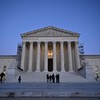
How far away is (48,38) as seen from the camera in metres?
41.1

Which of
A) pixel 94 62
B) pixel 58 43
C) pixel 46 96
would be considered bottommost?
pixel 46 96

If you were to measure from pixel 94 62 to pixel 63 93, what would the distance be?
41817 mm

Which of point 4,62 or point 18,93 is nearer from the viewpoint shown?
point 18,93

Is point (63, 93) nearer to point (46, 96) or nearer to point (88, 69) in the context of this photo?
point (46, 96)

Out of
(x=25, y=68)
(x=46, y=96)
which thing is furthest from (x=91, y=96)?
(x=25, y=68)

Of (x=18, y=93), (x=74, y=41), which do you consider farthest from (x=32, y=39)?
(x=18, y=93)

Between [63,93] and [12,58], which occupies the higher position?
[12,58]

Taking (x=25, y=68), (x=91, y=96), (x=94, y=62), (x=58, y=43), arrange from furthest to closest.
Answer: (x=94, y=62), (x=58, y=43), (x=25, y=68), (x=91, y=96)

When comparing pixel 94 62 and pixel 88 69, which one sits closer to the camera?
pixel 88 69

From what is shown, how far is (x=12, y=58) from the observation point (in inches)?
1945

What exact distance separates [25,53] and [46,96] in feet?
110

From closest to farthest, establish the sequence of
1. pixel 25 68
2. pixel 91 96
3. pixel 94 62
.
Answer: pixel 91 96, pixel 25 68, pixel 94 62

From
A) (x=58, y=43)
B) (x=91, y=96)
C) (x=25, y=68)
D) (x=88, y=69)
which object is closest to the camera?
(x=91, y=96)

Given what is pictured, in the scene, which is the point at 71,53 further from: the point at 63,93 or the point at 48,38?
the point at 63,93
